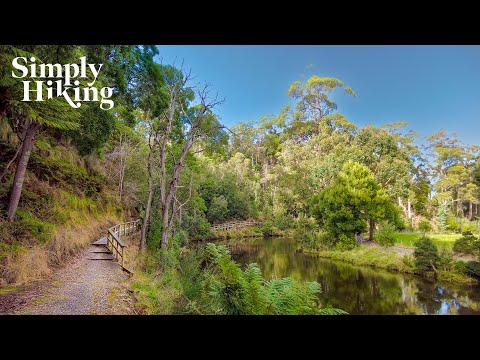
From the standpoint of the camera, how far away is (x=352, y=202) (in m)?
11.8

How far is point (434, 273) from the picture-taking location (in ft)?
28.5

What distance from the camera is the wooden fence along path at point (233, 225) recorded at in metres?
18.3

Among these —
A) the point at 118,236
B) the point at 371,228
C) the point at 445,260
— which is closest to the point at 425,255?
the point at 445,260

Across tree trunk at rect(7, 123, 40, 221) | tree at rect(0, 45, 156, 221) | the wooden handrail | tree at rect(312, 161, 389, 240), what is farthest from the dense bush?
tree trunk at rect(7, 123, 40, 221)

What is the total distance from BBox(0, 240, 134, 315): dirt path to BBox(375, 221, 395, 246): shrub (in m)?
9.14

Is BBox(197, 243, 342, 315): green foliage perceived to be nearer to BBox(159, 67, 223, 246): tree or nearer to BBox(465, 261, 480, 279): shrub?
BBox(159, 67, 223, 246): tree

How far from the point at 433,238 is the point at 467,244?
3.40ft

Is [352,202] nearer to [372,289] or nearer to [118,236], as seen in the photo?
[372,289]

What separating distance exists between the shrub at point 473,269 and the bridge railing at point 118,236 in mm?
8858

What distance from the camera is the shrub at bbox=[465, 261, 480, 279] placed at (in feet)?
26.0

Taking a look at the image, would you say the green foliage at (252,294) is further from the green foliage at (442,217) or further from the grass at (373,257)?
the green foliage at (442,217)

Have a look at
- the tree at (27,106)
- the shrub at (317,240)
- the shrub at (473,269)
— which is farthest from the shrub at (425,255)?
the tree at (27,106)
